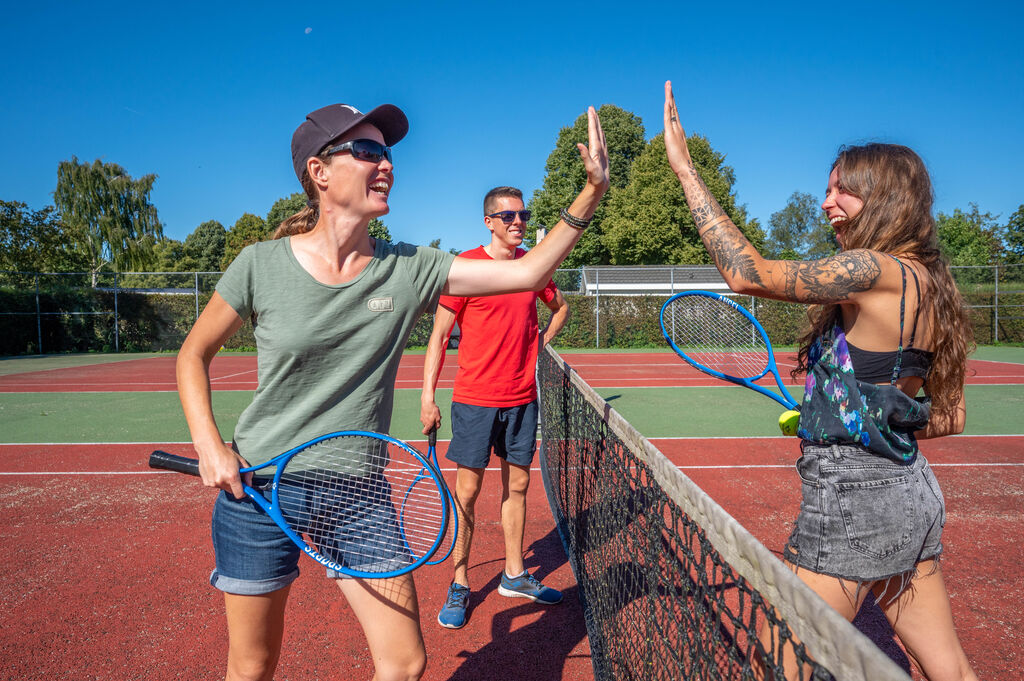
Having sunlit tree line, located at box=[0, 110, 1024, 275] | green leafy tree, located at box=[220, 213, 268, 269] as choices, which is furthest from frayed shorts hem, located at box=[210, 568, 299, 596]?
green leafy tree, located at box=[220, 213, 268, 269]

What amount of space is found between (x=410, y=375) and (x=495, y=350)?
37.8 ft

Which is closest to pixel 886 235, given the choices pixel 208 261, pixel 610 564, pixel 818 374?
pixel 818 374

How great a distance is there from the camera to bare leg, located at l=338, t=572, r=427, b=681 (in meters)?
1.83

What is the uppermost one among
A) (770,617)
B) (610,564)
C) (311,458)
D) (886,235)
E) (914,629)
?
(886,235)

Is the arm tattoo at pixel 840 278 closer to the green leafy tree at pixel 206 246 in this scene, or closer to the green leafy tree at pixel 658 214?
the green leafy tree at pixel 658 214

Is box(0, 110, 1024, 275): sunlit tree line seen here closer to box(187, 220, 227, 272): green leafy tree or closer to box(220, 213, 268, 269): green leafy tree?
box(220, 213, 268, 269): green leafy tree

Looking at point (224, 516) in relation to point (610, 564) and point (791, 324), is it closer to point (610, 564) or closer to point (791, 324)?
point (610, 564)

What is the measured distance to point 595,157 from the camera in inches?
78.1

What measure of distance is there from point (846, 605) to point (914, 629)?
278 millimetres

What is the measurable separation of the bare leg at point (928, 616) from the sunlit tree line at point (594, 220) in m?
31.8

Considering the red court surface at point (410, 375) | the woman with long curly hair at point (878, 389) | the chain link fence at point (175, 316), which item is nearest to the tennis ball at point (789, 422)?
the woman with long curly hair at point (878, 389)

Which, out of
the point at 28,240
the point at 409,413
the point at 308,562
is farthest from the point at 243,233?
the point at 308,562

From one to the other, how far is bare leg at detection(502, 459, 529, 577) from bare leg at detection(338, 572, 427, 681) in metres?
1.86

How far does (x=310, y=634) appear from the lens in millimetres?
3438
